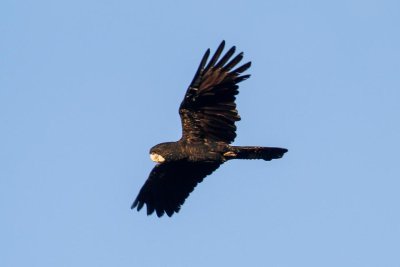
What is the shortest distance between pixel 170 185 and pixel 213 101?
2956mm

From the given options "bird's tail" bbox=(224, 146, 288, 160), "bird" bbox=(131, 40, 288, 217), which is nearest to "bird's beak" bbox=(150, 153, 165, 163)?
"bird" bbox=(131, 40, 288, 217)

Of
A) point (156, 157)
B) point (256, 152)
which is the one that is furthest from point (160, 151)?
point (256, 152)

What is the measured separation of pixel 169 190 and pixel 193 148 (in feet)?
7.30

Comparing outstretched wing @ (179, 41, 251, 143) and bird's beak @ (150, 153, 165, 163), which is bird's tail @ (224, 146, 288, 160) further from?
bird's beak @ (150, 153, 165, 163)

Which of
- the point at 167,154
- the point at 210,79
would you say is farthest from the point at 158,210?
the point at 210,79

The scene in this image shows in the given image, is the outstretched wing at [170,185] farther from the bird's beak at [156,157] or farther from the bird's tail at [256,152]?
the bird's tail at [256,152]

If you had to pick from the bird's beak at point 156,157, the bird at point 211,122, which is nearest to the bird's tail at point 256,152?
the bird at point 211,122

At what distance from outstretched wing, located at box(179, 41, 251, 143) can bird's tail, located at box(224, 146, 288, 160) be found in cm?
28

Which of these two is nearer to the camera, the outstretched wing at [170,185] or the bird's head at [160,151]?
the bird's head at [160,151]

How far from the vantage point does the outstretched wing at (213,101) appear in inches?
870

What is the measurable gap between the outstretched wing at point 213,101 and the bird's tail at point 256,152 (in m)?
0.28

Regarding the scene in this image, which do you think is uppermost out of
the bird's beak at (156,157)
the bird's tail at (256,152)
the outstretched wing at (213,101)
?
the outstretched wing at (213,101)

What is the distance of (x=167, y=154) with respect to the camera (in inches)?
882

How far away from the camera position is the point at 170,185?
79.5ft
